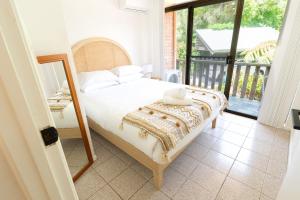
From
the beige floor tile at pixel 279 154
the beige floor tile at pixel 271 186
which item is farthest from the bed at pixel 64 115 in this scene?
the beige floor tile at pixel 279 154

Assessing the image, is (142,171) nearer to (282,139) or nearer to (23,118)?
(23,118)

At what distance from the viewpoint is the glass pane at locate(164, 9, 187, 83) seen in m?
4.05

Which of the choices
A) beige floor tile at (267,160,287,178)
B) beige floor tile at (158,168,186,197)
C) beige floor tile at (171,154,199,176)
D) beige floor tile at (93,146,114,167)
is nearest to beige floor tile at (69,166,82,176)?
beige floor tile at (93,146,114,167)

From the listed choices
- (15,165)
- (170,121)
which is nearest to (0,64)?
(15,165)

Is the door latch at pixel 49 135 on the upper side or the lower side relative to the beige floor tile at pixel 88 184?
upper

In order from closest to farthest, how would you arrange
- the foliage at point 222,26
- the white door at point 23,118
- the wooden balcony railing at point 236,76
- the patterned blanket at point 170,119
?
the white door at point 23,118
the patterned blanket at point 170,119
the foliage at point 222,26
the wooden balcony railing at point 236,76

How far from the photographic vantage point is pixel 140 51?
3.76m

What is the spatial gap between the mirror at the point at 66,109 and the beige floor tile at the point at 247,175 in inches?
66.1

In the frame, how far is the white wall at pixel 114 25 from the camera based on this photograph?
2.53 meters

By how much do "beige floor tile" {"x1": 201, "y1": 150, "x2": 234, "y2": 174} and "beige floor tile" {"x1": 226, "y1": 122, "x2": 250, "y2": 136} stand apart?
692 millimetres

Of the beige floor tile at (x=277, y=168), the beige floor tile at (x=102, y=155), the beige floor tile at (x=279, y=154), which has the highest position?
the beige floor tile at (x=102, y=155)

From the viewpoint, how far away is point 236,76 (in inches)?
131

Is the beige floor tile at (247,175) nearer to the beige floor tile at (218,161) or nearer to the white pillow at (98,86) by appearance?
the beige floor tile at (218,161)

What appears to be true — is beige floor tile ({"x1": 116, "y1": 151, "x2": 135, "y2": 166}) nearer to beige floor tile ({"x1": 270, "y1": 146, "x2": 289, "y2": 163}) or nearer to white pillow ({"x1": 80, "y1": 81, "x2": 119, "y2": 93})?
white pillow ({"x1": 80, "y1": 81, "x2": 119, "y2": 93})
